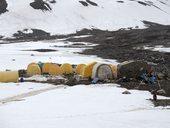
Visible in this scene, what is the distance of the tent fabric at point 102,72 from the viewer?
3062cm

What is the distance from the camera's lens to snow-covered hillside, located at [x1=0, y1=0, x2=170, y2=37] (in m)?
118

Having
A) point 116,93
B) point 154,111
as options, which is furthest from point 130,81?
point 154,111

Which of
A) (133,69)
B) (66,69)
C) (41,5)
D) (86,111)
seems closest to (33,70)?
(66,69)

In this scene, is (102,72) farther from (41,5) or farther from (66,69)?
(41,5)

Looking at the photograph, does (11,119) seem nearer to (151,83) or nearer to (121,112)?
(121,112)

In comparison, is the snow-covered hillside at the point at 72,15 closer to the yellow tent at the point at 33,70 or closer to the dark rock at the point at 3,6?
the dark rock at the point at 3,6

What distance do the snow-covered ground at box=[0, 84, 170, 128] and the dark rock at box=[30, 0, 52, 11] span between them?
109145mm

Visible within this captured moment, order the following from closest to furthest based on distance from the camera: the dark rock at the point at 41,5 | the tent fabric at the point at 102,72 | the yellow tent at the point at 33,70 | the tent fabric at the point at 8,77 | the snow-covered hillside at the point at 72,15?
the tent fabric at the point at 102,72, the tent fabric at the point at 8,77, the yellow tent at the point at 33,70, the snow-covered hillside at the point at 72,15, the dark rock at the point at 41,5


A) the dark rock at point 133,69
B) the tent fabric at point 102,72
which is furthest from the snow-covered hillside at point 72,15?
the dark rock at point 133,69

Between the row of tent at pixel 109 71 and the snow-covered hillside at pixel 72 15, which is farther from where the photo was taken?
the snow-covered hillside at pixel 72 15

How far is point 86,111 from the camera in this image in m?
17.7

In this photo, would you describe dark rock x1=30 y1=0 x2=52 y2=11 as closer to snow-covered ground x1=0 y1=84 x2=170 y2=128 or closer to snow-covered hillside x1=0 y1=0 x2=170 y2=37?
snow-covered hillside x1=0 y1=0 x2=170 y2=37


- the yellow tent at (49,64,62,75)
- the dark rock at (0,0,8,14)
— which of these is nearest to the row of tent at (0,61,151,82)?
the yellow tent at (49,64,62,75)

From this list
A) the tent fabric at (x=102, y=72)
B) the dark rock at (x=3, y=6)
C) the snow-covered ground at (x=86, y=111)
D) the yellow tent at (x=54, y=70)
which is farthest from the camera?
the dark rock at (x=3, y=6)
